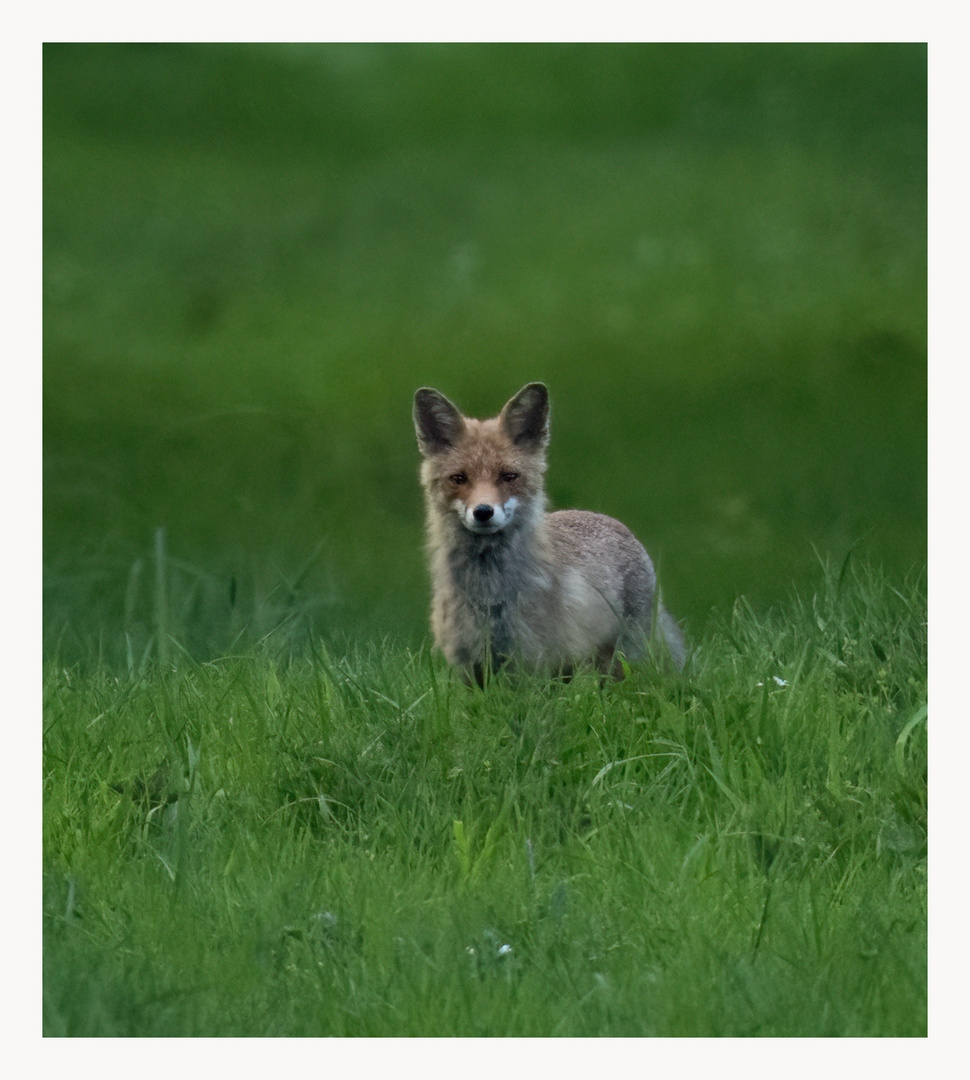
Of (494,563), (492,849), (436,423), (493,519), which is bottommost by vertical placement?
(492,849)

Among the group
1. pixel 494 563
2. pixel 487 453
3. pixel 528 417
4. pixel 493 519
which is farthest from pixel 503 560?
pixel 528 417

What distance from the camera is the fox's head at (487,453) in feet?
19.9

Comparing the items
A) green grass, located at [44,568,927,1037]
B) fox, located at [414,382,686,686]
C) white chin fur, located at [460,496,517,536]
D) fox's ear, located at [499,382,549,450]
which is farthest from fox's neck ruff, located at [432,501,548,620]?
green grass, located at [44,568,927,1037]

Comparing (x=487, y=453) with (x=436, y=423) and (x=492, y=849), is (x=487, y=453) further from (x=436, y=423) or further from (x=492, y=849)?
(x=492, y=849)

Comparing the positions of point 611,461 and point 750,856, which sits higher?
point 611,461

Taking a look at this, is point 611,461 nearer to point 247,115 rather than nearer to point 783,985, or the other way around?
point 247,115

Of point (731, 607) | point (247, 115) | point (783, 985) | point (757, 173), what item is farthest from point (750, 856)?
point (247, 115)

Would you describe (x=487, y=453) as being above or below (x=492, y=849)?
above

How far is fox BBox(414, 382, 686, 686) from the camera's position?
607 cm

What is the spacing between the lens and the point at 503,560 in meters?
6.25

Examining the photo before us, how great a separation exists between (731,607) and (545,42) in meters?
3.06

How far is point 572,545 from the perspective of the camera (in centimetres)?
679

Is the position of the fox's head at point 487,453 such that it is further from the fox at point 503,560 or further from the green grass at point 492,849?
the green grass at point 492,849

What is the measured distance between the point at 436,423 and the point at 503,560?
0.81 m
